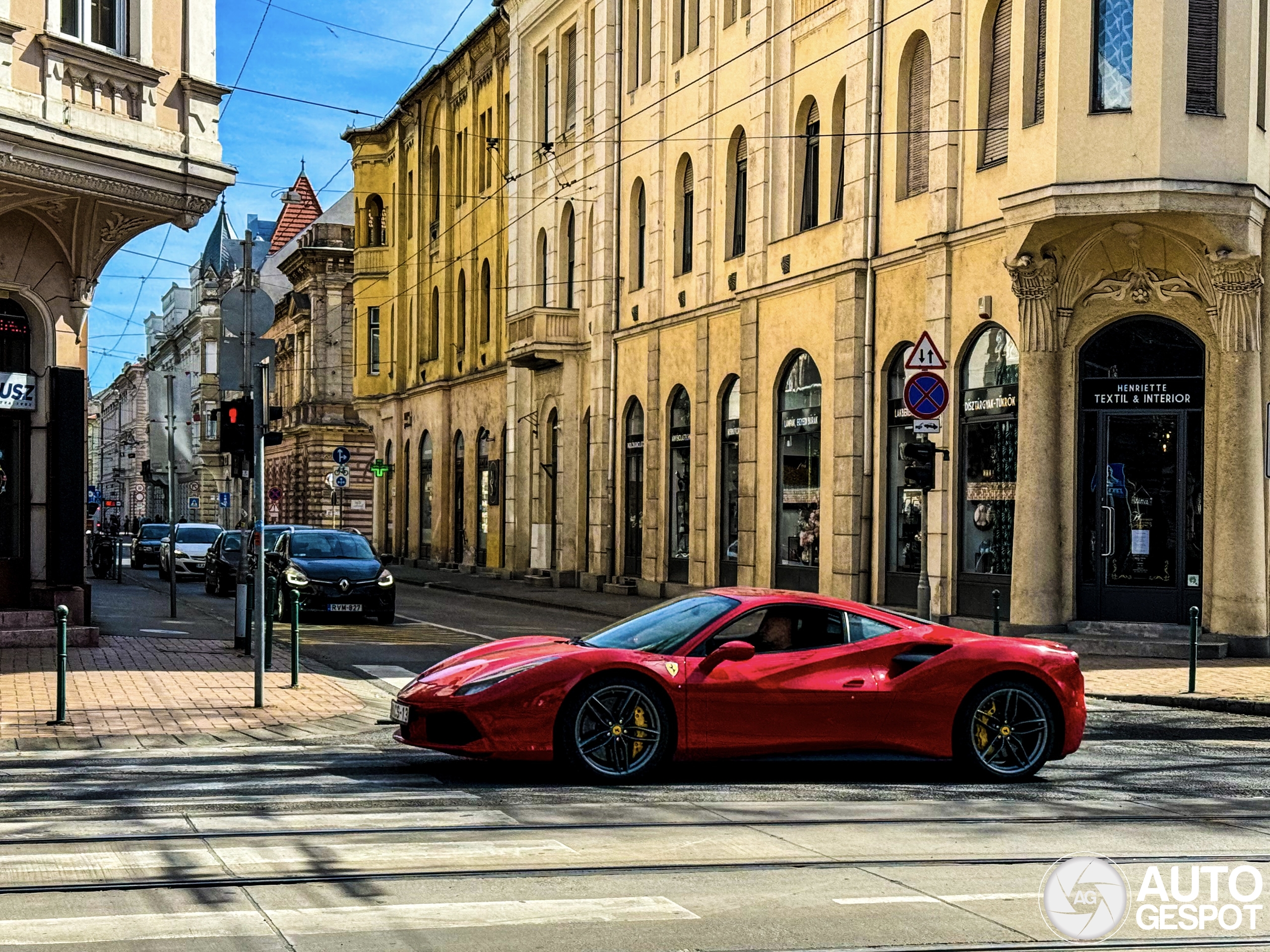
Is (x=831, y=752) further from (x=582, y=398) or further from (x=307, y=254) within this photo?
(x=307, y=254)

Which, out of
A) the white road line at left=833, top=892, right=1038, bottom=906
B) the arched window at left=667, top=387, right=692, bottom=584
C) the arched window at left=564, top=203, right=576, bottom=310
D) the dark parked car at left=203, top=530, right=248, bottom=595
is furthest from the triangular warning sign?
the arched window at left=564, top=203, right=576, bottom=310

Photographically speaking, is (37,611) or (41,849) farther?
(37,611)

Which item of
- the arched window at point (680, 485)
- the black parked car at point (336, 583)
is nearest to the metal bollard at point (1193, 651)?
the black parked car at point (336, 583)

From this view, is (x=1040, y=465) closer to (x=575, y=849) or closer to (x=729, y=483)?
(x=729, y=483)

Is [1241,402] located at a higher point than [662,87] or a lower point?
lower

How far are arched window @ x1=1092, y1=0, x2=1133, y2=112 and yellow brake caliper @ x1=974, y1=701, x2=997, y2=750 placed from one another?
13.2 m

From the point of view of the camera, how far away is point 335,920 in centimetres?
687

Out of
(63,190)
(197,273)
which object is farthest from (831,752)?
(197,273)

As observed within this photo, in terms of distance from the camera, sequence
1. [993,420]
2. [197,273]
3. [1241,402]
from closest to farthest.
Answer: [1241,402], [993,420], [197,273]

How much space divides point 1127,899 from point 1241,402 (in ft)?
51.9

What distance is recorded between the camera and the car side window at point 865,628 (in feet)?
37.4

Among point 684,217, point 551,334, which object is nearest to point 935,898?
point 684,217

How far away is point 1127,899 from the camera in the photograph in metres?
7.55

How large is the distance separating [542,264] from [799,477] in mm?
17395
